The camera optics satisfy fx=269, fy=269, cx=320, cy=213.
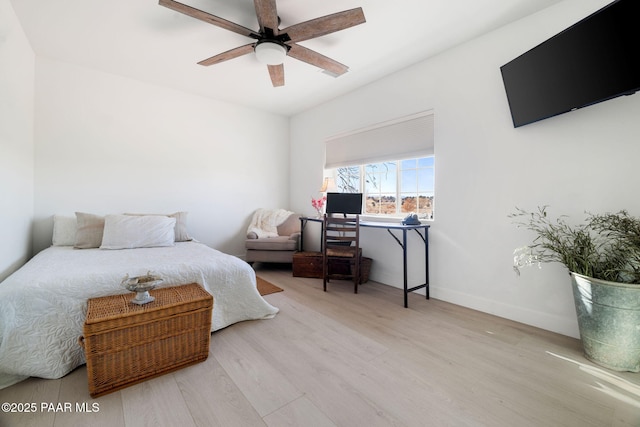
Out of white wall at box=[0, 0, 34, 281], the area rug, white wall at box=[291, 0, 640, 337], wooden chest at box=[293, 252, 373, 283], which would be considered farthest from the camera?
wooden chest at box=[293, 252, 373, 283]

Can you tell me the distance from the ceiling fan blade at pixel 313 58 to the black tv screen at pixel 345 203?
1.45 m

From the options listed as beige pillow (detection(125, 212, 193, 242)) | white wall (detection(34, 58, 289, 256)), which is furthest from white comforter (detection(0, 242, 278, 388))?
white wall (detection(34, 58, 289, 256))

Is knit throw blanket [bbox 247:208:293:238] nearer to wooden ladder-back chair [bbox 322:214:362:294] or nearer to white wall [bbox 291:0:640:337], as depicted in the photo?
wooden ladder-back chair [bbox 322:214:362:294]

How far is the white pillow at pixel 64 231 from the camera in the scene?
2965 mm

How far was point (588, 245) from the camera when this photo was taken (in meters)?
1.88

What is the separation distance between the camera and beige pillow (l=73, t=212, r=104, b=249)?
112 inches

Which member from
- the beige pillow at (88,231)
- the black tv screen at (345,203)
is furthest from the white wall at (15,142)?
the black tv screen at (345,203)

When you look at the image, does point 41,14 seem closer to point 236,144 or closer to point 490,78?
point 236,144

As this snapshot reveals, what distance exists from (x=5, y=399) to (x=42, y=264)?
1.03m

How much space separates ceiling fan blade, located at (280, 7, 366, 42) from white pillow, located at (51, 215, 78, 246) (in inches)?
122

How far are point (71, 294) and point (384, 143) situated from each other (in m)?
3.29

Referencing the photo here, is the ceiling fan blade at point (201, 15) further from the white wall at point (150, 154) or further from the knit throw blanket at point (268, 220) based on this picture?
the knit throw blanket at point (268, 220)

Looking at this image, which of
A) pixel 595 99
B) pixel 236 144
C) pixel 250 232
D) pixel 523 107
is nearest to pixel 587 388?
pixel 595 99

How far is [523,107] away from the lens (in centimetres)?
221
